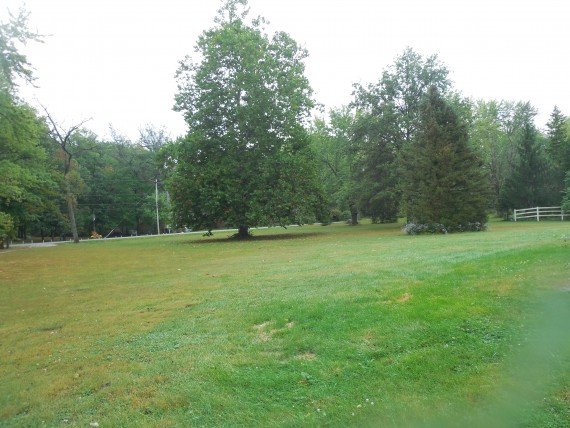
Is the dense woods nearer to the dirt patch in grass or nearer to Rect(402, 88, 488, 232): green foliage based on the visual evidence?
Rect(402, 88, 488, 232): green foliage

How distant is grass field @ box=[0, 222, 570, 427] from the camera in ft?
10.6

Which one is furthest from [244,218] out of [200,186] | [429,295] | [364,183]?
[429,295]

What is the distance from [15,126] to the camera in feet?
62.0

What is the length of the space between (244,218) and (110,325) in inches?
852

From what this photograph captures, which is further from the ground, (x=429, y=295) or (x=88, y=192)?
(x=88, y=192)

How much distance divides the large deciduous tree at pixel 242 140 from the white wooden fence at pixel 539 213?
61.8ft

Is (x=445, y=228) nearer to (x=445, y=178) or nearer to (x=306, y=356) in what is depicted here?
(x=445, y=178)

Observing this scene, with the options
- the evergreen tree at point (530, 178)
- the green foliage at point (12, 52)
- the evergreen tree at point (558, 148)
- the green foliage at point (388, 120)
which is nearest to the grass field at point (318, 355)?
the green foliage at point (12, 52)

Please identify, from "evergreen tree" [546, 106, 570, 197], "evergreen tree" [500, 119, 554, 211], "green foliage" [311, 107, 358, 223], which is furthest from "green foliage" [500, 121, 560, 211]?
"green foliage" [311, 107, 358, 223]

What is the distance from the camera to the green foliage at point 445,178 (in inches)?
891

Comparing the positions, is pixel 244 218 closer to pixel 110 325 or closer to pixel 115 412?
pixel 110 325

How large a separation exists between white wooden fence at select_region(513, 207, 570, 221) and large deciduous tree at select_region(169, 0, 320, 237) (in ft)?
61.8

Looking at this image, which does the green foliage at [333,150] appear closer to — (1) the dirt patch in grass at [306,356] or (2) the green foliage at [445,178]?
(2) the green foliage at [445,178]

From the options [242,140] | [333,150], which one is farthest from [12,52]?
[333,150]
